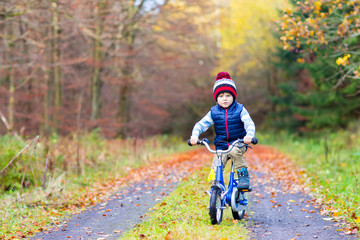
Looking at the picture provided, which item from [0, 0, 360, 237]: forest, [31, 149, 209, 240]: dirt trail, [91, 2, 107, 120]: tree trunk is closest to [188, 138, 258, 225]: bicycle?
[31, 149, 209, 240]: dirt trail

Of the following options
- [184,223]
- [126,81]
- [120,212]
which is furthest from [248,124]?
[126,81]

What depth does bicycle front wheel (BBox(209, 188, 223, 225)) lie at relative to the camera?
5.94m

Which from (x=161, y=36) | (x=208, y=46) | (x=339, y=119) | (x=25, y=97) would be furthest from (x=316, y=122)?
(x=25, y=97)

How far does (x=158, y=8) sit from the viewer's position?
73.3 ft

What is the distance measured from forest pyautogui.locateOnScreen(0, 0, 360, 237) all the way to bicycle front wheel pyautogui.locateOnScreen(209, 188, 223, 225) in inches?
84.0

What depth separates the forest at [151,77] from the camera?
1121cm

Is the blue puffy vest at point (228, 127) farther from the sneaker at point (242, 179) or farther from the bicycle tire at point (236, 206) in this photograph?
the bicycle tire at point (236, 206)

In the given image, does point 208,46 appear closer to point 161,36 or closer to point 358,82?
point 161,36

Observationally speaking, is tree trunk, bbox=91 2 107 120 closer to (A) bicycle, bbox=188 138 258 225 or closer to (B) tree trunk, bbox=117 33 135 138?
(B) tree trunk, bbox=117 33 135 138

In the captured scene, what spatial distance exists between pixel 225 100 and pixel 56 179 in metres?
5.55

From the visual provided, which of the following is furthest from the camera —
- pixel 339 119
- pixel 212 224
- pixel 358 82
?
pixel 339 119

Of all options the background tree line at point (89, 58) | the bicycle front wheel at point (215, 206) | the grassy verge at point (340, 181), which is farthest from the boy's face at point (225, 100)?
the background tree line at point (89, 58)

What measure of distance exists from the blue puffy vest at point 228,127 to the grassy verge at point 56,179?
321 centimetres

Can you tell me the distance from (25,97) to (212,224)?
1759cm
